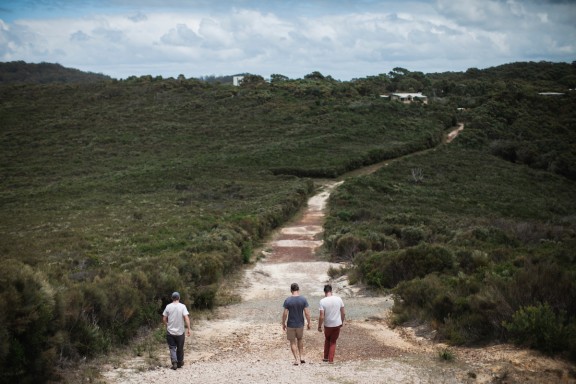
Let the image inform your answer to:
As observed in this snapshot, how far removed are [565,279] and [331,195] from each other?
31257mm

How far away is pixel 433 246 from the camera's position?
17.2 meters

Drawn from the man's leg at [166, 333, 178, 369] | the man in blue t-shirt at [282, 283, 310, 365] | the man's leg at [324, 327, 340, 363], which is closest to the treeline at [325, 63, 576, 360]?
the man's leg at [324, 327, 340, 363]

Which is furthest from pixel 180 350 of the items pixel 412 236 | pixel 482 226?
pixel 482 226

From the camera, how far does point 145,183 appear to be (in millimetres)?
48656

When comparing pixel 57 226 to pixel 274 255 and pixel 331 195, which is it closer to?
pixel 274 255

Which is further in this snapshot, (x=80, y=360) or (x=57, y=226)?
(x=57, y=226)

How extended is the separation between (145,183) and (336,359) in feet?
134

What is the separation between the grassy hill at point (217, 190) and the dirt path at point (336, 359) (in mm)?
902

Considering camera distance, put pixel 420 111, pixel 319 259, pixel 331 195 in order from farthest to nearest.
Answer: pixel 420 111 → pixel 331 195 → pixel 319 259

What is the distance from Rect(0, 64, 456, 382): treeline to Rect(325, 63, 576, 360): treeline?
4.86m

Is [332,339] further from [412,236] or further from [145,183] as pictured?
[145,183]

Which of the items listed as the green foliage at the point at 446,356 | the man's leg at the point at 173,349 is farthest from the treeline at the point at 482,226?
the man's leg at the point at 173,349

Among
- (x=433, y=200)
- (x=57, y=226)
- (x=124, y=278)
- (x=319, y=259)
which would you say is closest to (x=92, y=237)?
(x=57, y=226)

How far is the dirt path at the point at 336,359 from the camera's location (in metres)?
8.87
